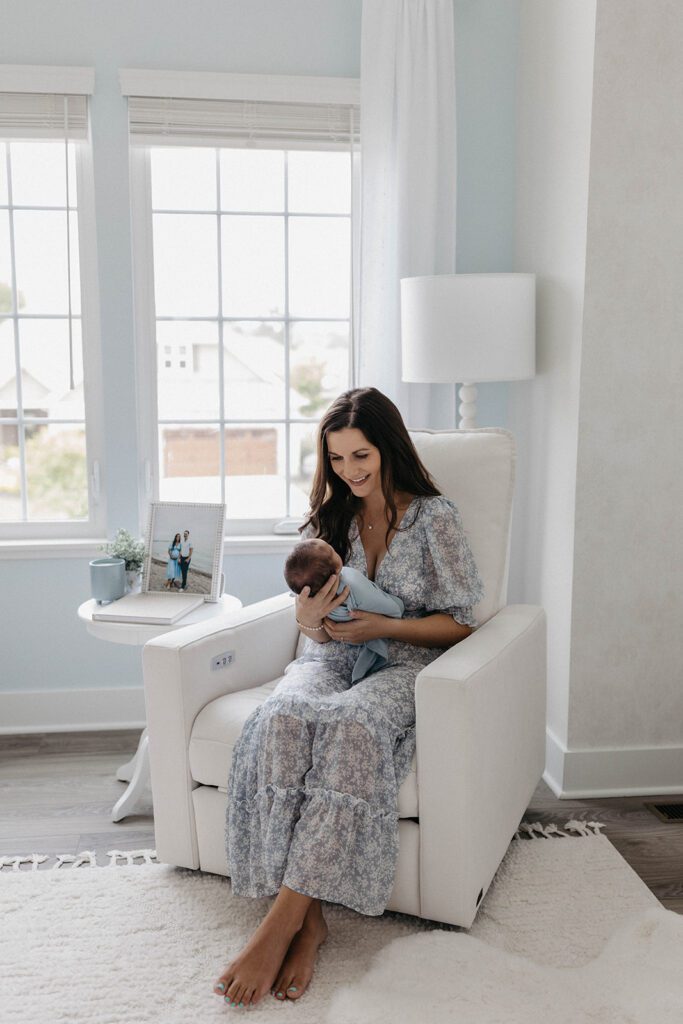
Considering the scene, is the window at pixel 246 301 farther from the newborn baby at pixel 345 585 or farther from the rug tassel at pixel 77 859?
the rug tassel at pixel 77 859

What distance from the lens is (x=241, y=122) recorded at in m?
3.12

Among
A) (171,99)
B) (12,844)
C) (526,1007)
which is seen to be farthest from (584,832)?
(171,99)

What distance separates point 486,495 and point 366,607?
0.51m

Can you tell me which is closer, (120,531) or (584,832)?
(584,832)

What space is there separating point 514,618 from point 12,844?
4.70 feet

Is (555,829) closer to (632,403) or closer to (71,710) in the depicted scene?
(632,403)

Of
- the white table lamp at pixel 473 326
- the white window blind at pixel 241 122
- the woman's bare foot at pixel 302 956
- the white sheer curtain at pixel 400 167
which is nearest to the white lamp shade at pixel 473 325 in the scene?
the white table lamp at pixel 473 326

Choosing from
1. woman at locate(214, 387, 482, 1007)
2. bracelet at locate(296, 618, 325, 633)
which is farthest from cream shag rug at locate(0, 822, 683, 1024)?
bracelet at locate(296, 618, 325, 633)

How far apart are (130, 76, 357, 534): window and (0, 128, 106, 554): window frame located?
157 millimetres

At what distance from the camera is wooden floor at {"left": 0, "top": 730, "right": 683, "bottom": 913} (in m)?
2.45

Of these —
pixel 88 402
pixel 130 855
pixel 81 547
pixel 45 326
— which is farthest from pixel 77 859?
pixel 45 326

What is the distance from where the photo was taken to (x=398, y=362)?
3180mm

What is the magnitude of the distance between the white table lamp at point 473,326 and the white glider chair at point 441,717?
0.80 ft

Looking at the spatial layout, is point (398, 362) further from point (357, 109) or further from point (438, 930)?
point (438, 930)
